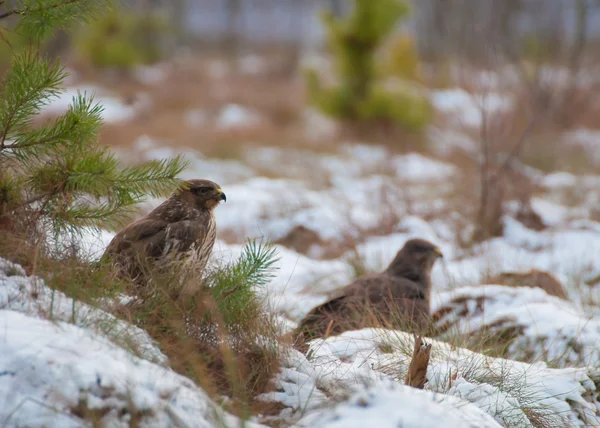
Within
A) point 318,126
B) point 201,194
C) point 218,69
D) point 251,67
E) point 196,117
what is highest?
point 251,67

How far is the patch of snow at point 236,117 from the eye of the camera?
61.9 ft

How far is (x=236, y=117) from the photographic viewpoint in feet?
66.6

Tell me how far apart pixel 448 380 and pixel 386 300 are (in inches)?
56.1

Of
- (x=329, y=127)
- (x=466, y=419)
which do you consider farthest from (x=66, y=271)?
(x=329, y=127)

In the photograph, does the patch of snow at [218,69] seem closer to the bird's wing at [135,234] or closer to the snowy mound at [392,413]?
the bird's wing at [135,234]

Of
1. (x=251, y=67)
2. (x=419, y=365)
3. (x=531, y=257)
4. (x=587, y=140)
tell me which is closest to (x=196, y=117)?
(x=587, y=140)

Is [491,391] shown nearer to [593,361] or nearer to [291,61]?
[593,361]

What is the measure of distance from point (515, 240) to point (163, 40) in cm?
3513

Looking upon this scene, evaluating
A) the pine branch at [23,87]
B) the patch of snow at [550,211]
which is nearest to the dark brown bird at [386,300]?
the pine branch at [23,87]

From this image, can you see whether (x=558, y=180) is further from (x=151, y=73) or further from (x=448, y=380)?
(x=151, y=73)

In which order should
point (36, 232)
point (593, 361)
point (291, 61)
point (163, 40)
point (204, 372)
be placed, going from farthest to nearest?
point (163, 40) → point (291, 61) → point (593, 361) → point (36, 232) → point (204, 372)

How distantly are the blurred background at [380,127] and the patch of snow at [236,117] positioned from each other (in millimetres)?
102

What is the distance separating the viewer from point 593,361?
448cm

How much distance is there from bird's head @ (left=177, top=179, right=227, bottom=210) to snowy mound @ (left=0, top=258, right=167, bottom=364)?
4.02 ft
